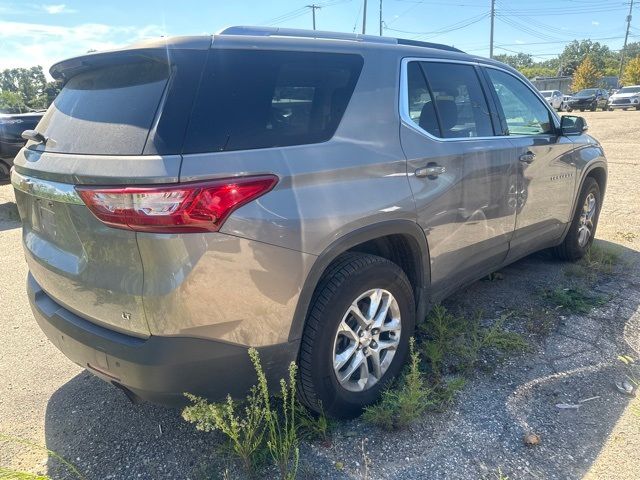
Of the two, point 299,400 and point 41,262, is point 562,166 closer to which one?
point 299,400

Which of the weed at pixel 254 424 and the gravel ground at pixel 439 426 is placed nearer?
the weed at pixel 254 424

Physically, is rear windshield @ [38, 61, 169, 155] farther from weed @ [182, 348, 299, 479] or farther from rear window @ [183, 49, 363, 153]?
weed @ [182, 348, 299, 479]

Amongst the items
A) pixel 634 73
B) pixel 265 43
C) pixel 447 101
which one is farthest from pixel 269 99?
pixel 634 73

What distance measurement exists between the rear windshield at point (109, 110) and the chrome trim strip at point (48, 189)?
6.6 inches

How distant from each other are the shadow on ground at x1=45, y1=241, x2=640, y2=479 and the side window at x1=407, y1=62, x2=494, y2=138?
1522mm

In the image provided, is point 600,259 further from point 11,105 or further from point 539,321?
point 11,105

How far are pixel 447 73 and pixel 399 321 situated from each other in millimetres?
1675

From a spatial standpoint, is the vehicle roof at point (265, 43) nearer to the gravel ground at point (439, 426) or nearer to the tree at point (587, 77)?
the gravel ground at point (439, 426)

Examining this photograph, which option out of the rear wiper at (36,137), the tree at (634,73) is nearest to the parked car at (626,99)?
the tree at (634,73)

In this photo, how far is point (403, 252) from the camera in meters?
2.76

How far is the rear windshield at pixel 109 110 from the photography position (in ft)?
6.25

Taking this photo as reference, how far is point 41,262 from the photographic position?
92.7 inches

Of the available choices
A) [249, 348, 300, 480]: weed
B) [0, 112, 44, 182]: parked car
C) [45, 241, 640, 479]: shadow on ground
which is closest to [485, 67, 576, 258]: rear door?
[45, 241, 640, 479]: shadow on ground

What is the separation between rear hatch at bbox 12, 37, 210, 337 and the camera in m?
1.83
